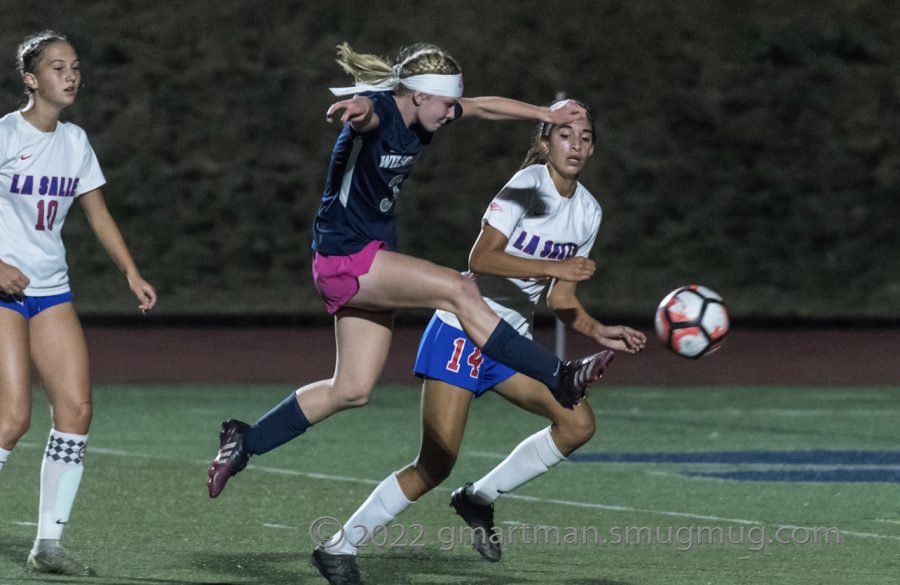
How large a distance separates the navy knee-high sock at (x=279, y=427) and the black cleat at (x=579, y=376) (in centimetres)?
101

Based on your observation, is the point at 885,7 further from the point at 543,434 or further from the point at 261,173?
the point at 543,434

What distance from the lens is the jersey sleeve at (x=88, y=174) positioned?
6430mm

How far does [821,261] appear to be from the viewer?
26547 millimetres

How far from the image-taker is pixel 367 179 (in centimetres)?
614

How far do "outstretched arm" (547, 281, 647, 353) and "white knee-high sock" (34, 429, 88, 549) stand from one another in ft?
6.55

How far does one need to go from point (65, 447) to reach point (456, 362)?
157 cm

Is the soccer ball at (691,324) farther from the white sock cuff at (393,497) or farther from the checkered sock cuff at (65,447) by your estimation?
the checkered sock cuff at (65,447)

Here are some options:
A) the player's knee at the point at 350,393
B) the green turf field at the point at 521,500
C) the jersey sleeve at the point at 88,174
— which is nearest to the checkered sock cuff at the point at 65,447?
the green turf field at the point at 521,500

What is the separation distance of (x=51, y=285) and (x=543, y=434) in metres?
2.09

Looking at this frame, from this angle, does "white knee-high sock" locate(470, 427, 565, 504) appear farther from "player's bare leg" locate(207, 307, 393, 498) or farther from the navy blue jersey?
the navy blue jersey

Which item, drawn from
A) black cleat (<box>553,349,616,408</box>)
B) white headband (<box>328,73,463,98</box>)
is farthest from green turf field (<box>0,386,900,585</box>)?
white headband (<box>328,73,463,98</box>)

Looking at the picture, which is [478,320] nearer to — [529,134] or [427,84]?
[427,84]

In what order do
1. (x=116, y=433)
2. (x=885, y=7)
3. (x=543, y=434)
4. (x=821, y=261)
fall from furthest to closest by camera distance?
(x=885, y=7), (x=821, y=261), (x=116, y=433), (x=543, y=434)

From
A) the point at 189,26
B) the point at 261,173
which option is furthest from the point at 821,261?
the point at 189,26
